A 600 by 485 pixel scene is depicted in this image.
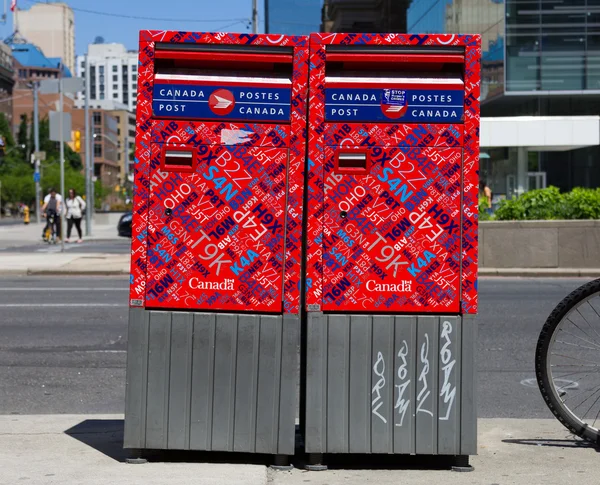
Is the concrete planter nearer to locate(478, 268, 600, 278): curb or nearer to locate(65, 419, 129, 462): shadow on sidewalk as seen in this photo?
locate(478, 268, 600, 278): curb

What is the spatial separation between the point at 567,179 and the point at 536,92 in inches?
254

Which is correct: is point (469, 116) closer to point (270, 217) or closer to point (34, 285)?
point (270, 217)

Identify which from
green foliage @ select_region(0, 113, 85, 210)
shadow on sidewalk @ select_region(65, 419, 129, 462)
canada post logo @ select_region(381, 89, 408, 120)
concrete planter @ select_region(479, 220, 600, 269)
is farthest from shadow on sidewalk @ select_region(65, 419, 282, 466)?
green foliage @ select_region(0, 113, 85, 210)

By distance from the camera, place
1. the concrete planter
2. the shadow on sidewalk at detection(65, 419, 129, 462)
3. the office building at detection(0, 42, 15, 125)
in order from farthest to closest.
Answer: the office building at detection(0, 42, 15, 125) → the concrete planter → the shadow on sidewalk at detection(65, 419, 129, 462)

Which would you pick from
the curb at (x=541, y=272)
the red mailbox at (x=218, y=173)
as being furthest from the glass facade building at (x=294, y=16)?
the red mailbox at (x=218, y=173)

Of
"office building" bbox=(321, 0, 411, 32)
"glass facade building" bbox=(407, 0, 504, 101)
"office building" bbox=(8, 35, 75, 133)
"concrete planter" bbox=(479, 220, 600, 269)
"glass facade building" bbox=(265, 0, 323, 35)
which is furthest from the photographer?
"office building" bbox=(8, 35, 75, 133)

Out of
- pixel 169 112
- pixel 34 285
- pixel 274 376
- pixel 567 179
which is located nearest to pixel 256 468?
pixel 274 376

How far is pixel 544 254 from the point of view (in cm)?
1848

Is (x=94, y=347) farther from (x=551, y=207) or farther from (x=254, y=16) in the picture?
(x=254, y=16)

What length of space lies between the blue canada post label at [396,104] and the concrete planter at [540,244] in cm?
1372

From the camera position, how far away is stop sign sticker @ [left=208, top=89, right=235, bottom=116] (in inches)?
196

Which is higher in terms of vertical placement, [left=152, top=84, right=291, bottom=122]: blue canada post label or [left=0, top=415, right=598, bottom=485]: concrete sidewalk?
[left=152, top=84, right=291, bottom=122]: blue canada post label

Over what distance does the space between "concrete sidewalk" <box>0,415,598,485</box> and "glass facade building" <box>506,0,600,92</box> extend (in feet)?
131

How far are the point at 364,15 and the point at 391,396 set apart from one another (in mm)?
54935
